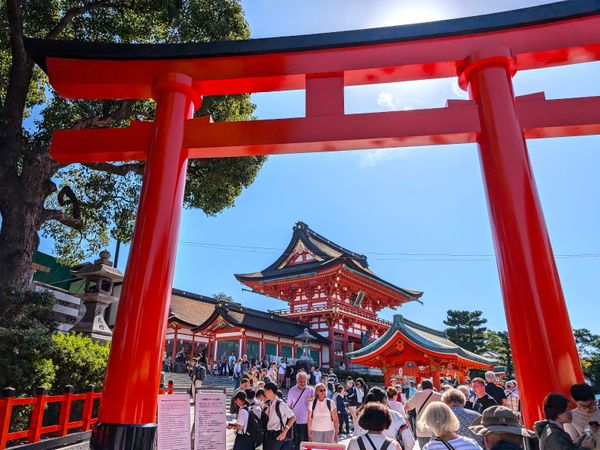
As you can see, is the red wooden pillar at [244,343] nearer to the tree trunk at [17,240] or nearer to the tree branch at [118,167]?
the tree branch at [118,167]

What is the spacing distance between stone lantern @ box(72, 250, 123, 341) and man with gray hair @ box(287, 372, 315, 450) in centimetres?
641

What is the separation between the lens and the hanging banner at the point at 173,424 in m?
3.48

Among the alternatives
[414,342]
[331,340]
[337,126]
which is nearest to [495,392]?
[337,126]

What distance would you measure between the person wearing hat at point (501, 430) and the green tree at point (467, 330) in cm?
4315

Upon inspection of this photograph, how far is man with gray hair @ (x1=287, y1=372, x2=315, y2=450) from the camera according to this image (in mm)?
5762

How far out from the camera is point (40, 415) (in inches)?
220

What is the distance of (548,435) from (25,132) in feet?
34.6

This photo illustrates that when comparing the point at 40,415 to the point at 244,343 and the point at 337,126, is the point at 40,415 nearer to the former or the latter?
the point at 337,126

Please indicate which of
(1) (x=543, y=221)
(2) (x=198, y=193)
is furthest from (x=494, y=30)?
(2) (x=198, y=193)

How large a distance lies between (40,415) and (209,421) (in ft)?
10.5

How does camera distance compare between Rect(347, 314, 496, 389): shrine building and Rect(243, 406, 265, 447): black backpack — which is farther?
Rect(347, 314, 496, 389): shrine building

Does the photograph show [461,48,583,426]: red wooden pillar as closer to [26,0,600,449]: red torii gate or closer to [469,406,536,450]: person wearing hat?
[26,0,600,449]: red torii gate

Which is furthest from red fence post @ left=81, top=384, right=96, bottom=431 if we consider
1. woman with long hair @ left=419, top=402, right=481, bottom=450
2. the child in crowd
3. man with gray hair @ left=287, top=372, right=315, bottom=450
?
woman with long hair @ left=419, top=402, right=481, bottom=450

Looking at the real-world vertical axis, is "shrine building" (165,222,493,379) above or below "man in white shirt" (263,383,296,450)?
above
